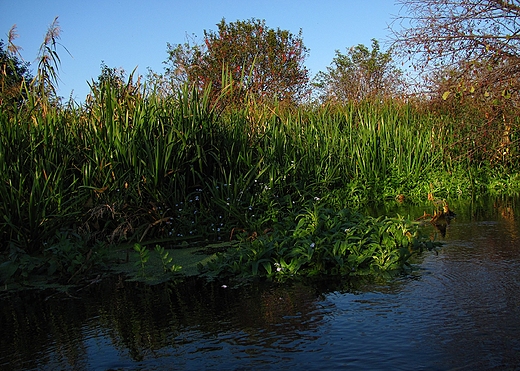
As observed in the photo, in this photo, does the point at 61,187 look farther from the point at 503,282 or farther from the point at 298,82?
the point at 298,82

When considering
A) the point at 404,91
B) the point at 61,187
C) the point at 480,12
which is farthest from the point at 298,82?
the point at 61,187

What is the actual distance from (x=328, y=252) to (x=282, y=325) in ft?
3.95

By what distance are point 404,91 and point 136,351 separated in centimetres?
925

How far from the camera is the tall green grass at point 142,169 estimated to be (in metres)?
5.42

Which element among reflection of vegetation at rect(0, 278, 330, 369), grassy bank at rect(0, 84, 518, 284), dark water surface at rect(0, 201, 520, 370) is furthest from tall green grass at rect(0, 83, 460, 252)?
dark water surface at rect(0, 201, 520, 370)

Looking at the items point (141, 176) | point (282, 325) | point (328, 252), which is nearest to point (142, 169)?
point (141, 176)

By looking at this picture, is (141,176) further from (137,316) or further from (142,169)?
(137,316)

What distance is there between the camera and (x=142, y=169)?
Result: 6.05m

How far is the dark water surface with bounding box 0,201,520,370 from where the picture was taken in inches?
109

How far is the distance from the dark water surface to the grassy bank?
3.30ft

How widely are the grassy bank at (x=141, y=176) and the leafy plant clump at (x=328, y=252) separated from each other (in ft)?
2.85

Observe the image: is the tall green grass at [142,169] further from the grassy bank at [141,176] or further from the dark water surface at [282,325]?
the dark water surface at [282,325]

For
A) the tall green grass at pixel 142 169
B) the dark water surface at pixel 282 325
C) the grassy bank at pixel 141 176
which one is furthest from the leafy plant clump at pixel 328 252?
the tall green grass at pixel 142 169

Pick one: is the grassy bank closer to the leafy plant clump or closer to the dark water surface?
the leafy plant clump
